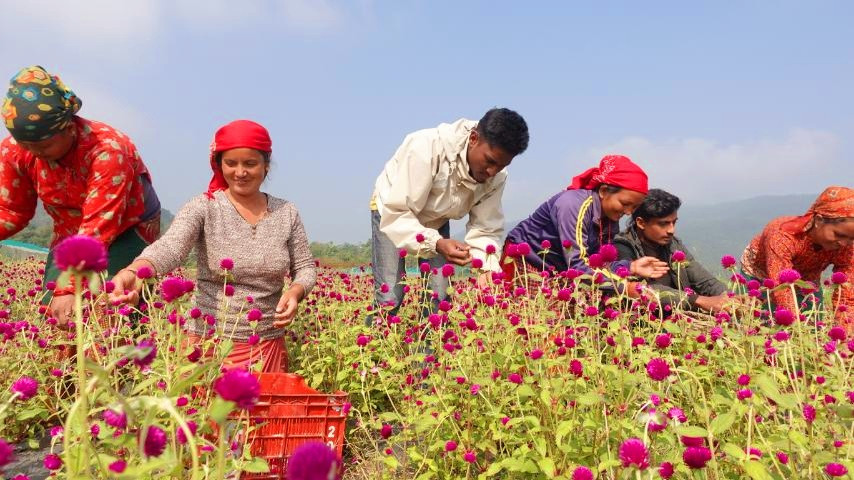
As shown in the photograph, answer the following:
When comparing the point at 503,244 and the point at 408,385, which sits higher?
the point at 503,244

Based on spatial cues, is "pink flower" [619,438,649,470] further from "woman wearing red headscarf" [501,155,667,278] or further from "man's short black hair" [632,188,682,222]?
"man's short black hair" [632,188,682,222]

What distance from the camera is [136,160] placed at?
3451mm

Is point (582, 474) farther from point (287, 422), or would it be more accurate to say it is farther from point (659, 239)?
point (659, 239)

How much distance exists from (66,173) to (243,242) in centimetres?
119

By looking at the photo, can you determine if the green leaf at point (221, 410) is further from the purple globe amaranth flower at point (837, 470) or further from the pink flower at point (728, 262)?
the pink flower at point (728, 262)

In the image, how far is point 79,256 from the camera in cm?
78

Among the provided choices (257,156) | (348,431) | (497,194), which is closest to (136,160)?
(257,156)

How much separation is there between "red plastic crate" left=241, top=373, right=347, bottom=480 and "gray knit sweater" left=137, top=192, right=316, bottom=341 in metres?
0.75

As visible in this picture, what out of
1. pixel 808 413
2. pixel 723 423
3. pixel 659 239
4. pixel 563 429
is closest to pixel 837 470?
pixel 808 413

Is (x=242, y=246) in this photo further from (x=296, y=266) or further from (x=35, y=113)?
(x=35, y=113)

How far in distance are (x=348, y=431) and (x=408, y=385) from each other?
2.89 ft

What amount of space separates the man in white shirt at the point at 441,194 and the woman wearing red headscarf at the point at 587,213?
0.32 metres

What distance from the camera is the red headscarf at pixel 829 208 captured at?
12.4 feet

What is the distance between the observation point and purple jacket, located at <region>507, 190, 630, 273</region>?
12.4 feet
